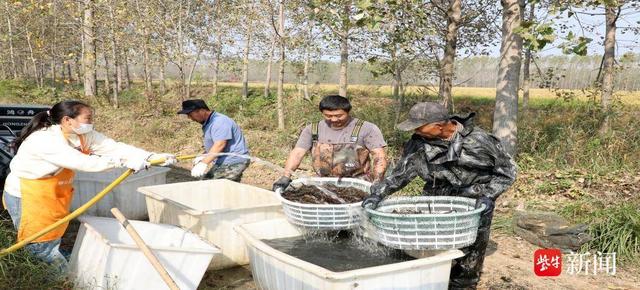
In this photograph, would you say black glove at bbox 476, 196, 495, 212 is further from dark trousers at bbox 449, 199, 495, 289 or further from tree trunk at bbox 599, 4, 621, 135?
tree trunk at bbox 599, 4, 621, 135

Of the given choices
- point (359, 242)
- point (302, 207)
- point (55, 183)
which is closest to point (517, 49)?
point (359, 242)

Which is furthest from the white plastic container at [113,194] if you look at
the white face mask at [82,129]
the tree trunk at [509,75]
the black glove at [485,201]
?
the tree trunk at [509,75]

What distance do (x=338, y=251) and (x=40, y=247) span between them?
2.26 metres

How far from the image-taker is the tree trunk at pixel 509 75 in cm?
640

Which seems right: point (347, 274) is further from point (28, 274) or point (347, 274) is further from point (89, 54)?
point (89, 54)

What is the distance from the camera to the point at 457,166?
11.8ft

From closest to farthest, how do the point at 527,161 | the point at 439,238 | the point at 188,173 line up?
the point at 439,238 → the point at 527,161 → the point at 188,173

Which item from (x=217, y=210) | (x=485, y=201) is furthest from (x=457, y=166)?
(x=217, y=210)

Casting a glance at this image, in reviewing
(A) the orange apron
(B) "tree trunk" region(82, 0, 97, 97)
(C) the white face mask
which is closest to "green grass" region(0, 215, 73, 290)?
(A) the orange apron

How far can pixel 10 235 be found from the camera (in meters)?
4.37

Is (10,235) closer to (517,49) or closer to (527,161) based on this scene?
(517,49)

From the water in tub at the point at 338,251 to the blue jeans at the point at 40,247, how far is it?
158 cm

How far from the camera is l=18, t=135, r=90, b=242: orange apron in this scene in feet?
11.5

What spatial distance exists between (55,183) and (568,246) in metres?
4.89
